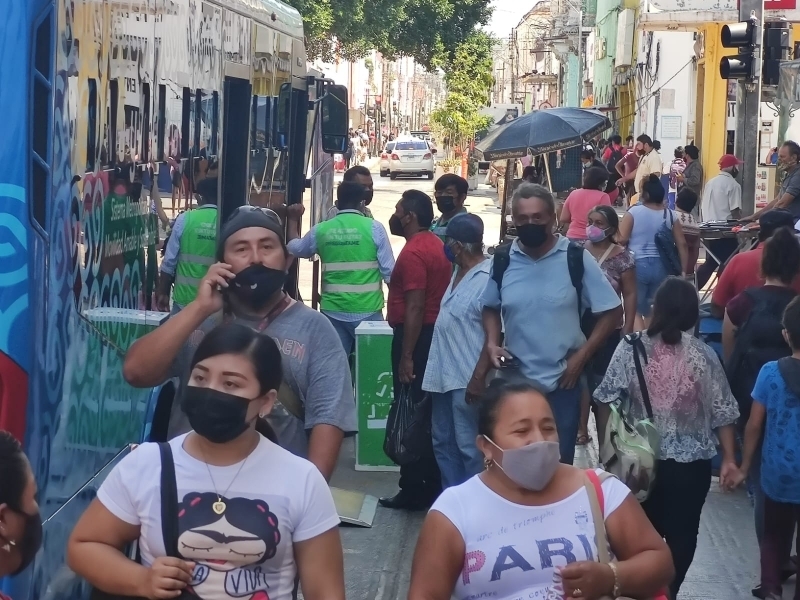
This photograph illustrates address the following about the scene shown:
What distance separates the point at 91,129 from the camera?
4.13 meters

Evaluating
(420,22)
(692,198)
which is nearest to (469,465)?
(692,198)

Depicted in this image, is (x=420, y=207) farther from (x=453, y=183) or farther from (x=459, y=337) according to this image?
(x=459, y=337)

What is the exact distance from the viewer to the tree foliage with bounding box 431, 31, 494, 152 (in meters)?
38.8

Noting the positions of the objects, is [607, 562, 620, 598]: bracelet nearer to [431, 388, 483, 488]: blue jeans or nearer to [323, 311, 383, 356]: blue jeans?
[431, 388, 483, 488]: blue jeans

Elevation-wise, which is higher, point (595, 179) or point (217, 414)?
point (595, 179)

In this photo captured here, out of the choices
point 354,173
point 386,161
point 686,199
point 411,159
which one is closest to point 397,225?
point 354,173

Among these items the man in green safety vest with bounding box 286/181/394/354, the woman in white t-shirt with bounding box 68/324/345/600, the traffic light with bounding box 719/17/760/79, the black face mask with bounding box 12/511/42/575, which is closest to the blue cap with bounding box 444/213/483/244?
the man in green safety vest with bounding box 286/181/394/354

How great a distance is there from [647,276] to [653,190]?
738 mm

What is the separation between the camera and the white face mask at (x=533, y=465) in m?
3.34

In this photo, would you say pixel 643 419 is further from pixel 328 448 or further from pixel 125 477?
pixel 125 477

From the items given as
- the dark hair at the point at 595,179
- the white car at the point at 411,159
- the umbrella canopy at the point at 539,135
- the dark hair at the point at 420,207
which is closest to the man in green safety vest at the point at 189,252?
the dark hair at the point at 420,207

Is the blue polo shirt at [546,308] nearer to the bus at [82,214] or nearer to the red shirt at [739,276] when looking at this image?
the bus at [82,214]

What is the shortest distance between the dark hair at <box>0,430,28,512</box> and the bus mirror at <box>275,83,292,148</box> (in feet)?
21.5

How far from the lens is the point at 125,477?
3.18 meters
